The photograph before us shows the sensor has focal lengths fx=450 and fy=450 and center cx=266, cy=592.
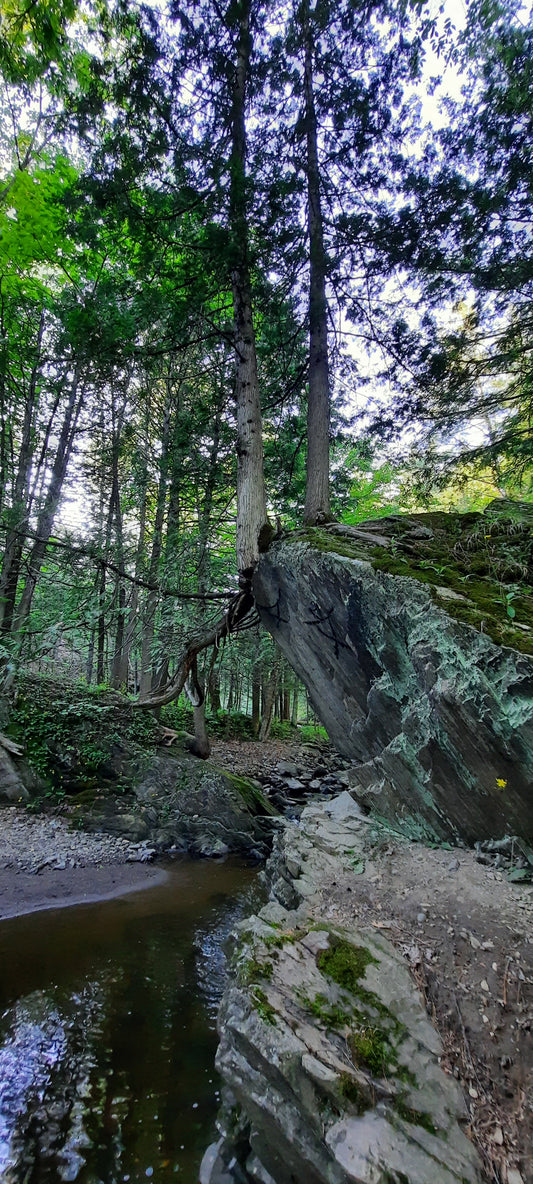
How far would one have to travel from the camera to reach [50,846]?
770 cm

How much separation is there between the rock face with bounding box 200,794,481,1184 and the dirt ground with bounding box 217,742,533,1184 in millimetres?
123

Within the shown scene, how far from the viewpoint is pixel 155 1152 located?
9.69 ft

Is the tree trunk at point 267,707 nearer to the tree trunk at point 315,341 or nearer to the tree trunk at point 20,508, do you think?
the tree trunk at point 20,508

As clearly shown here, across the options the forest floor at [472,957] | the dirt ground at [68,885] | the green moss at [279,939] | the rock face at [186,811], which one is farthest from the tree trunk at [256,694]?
the green moss at [279,939]

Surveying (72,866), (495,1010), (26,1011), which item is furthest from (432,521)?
(72,866)

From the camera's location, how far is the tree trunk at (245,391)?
6762mm

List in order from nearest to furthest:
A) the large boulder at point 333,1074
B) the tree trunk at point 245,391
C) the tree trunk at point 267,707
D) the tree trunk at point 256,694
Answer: the large boulder at point 333,1074 → the tree trunk at point 245,391 → the tree trunk at point 256,694 → the tree trunk at point 267,707

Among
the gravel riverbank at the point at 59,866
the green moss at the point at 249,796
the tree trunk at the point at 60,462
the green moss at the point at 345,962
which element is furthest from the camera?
the tree trunk at the point at 60,462

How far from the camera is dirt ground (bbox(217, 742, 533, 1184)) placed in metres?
2.23

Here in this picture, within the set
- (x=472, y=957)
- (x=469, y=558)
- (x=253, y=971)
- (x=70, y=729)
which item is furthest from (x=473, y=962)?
(x=70, y=729)

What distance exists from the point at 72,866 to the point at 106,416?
1112 centimetres

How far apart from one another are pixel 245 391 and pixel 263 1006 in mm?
7335

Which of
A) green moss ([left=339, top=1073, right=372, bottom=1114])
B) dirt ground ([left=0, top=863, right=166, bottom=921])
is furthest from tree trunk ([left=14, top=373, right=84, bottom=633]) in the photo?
green moss ([left=339, top=1073, right=372, bottom=1114])

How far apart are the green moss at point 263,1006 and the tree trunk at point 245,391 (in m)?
4.92
